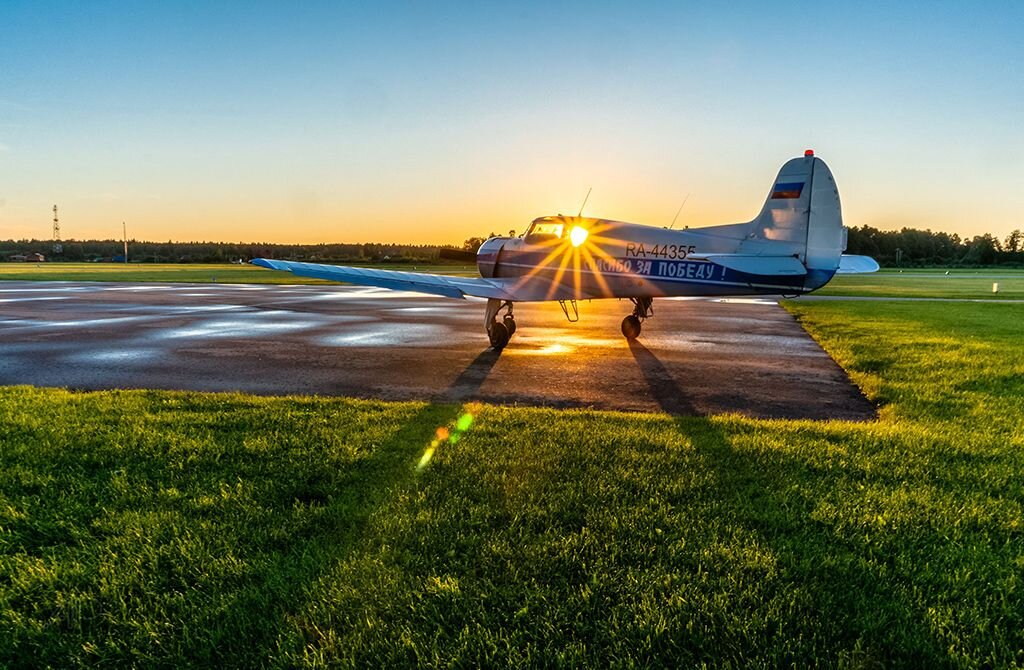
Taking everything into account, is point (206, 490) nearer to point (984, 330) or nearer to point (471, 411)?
point (471, 411)

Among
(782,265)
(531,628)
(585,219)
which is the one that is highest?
(585,219)

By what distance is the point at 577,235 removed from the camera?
38.2 ft

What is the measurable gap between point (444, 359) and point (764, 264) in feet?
20.2

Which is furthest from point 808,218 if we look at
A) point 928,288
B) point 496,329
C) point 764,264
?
point 928,288

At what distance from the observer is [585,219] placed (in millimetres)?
11703

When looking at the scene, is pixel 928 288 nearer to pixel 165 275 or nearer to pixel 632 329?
pixel 632 329

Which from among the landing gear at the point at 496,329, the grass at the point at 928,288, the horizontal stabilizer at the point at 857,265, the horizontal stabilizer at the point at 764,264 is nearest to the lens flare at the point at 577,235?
the landing gear at the point at 496,329

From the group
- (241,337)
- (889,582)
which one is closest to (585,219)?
(241,337)

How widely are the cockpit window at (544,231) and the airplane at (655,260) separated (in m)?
0.02

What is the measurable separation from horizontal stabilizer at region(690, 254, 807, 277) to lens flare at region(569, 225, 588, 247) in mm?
2746

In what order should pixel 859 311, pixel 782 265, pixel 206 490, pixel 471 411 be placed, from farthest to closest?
pixel 859 311 < pixel 782 265 < pixel 471 411 < pixel 206 490

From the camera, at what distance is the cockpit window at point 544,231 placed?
39.1 ft

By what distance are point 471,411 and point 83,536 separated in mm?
3743

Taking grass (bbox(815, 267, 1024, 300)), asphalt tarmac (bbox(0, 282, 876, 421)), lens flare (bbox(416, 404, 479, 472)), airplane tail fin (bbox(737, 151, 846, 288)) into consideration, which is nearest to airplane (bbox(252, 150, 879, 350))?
airplane tail fin (bbox(737, 151, 846, 288))
